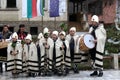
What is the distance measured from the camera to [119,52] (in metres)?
18.5

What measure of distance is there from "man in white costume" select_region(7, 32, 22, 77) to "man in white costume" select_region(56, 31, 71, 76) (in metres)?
1.17

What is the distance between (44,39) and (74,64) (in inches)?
52.0

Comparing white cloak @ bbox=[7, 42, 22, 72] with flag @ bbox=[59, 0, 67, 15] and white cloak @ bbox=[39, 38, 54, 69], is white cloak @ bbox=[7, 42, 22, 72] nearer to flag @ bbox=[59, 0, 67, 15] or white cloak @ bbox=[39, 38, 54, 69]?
white cloak @ bbox=[39, 38, 54, 69]

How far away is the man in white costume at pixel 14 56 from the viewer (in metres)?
15.2

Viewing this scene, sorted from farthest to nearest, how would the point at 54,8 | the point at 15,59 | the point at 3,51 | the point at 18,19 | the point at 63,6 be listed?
the point at 18,19 < the point at 63,6 < the point at 54,8 < the point at 3,51 < the point at 15,59

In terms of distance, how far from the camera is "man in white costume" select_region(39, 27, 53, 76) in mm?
15422

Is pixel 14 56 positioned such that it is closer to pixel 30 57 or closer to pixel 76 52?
pixel 30 57

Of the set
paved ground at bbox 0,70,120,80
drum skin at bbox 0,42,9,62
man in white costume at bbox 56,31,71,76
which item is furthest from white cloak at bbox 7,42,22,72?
man in white costume at bbox 56,31,71,76

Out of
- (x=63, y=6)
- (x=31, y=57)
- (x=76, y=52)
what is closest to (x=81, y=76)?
(x=76, y=52)

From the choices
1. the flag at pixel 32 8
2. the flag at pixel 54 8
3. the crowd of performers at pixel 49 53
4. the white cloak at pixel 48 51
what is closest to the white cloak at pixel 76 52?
the crowd of performers at pixel 49 53

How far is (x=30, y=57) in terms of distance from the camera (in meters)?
15.3

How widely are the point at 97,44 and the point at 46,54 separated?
5.37 feet

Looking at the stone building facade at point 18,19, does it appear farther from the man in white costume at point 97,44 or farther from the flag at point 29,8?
the man in white costume at point 97,44

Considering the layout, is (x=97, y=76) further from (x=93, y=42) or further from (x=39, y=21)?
(x=39, y=21)
